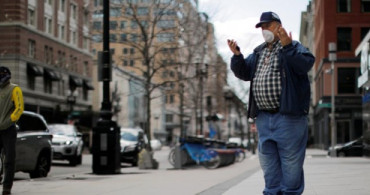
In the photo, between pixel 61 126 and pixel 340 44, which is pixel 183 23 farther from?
pixel 340 44

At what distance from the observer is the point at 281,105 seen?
224 inches

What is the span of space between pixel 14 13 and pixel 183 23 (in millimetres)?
14120

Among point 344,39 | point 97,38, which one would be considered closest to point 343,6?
point 344,39

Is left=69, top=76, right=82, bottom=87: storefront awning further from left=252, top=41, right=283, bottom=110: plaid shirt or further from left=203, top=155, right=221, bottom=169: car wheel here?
left=252, top=41, right=283, bottom=110: plaid shirt

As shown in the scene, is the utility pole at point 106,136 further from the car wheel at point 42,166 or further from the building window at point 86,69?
the building window at point 86,69

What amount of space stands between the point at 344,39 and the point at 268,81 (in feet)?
171

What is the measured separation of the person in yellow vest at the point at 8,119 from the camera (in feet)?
31.3

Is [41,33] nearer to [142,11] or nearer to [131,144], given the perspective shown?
[142,11]

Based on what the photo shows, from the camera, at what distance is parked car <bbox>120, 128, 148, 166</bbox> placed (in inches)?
1080

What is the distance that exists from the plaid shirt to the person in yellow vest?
15.6 feet

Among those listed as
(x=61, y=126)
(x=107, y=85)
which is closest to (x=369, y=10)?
(x=61, y=126)

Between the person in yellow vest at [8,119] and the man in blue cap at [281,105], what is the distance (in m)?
4.71

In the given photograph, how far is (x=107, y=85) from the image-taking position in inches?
689

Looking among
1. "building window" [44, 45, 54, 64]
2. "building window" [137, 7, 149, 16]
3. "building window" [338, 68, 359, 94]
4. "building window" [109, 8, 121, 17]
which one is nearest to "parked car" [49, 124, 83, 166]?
"building window" [109, 8, 121, 17]
